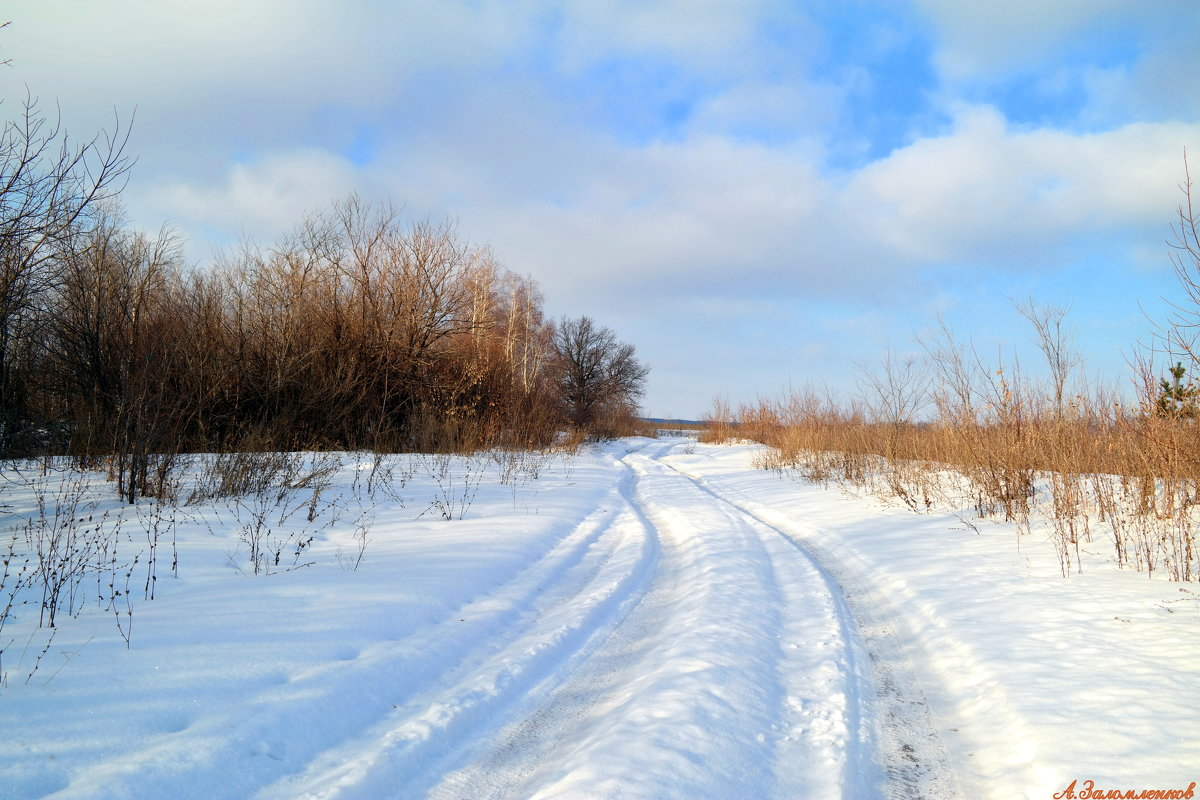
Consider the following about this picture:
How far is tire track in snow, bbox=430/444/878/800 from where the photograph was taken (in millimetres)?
2537

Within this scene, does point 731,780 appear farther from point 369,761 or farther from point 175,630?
point 175,630

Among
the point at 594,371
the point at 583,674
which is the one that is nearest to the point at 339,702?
the point at 583,674

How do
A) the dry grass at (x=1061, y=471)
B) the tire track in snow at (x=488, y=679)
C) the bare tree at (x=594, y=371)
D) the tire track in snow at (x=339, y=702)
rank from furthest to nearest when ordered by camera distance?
the bare tree at (x=594, y=371) < the dry grass at (x=1061, y=471) < the tire track in snow at (x=488, y=679) < the tire track in snow at (x=339, y=702)

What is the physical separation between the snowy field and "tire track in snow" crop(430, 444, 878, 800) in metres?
0.02

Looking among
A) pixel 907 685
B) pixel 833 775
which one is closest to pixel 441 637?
pixel 833 775

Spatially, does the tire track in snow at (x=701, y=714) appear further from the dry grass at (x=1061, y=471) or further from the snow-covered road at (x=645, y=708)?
the dry grass at (x=1061, y=471)

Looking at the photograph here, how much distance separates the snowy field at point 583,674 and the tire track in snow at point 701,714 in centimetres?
2

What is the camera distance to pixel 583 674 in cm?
371

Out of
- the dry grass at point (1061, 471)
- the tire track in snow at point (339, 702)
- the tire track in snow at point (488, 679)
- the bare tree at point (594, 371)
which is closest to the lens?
the tire track in snow at point (339, 702)

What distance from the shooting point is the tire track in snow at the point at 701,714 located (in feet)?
8.32

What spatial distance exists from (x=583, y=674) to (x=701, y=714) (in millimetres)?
973

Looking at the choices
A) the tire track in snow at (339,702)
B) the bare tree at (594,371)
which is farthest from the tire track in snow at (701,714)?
the bare tree at (594,371)

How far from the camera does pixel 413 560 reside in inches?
233

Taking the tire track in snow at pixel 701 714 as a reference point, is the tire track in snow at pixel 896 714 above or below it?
below
